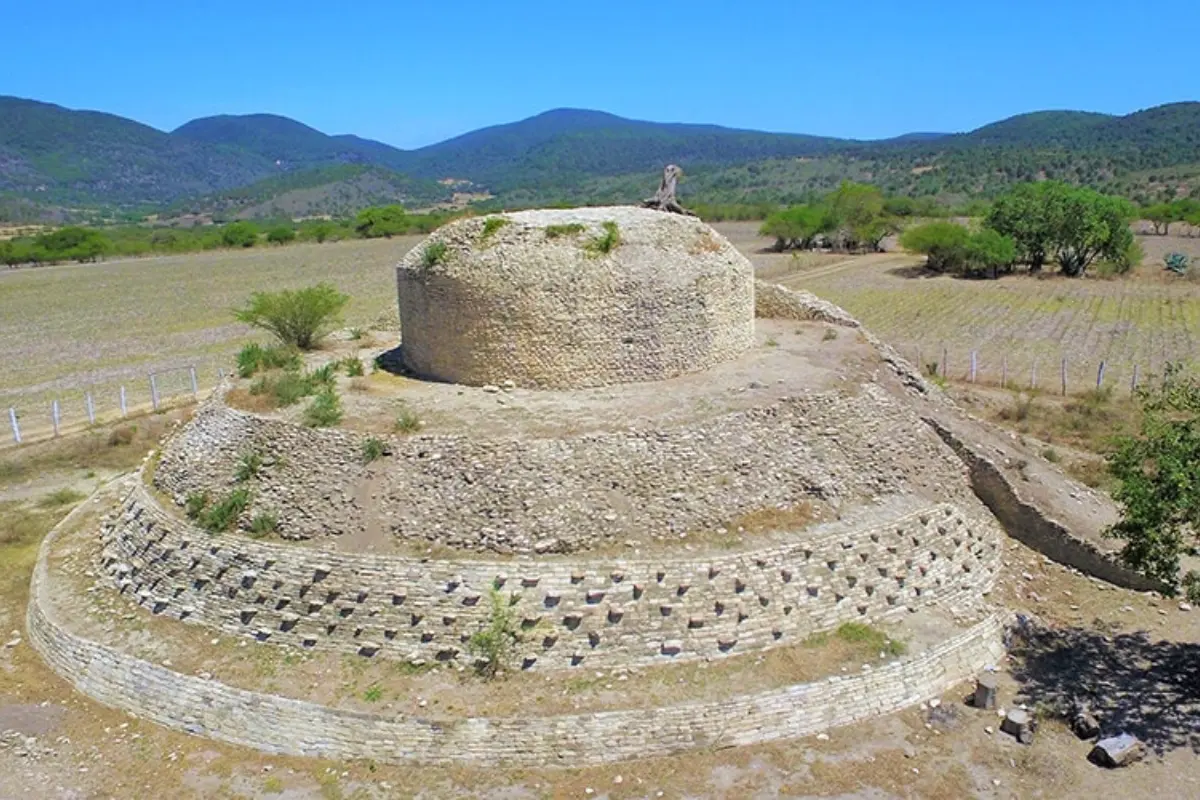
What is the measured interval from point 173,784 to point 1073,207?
176ft

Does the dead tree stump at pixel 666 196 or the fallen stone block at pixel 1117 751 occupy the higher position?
the dead tree stump at pixel 666 196

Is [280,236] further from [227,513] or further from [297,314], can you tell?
[227,513]

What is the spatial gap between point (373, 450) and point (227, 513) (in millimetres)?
2555

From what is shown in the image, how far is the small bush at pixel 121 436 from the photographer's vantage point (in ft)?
77.5

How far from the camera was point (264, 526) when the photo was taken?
1395 cm

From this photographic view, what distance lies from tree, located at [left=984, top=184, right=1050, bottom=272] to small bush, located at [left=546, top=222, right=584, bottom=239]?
43063mm

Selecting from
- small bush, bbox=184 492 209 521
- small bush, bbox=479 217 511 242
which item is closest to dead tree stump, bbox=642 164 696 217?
small bush, bbox=479 217 511 242

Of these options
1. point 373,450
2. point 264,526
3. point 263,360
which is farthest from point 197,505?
point 263,360

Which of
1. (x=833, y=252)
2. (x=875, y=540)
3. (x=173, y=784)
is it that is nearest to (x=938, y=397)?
(x=875, y=540)

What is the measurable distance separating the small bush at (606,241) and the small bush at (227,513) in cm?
738

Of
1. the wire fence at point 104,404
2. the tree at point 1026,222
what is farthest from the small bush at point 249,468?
the tree at point 1026,222

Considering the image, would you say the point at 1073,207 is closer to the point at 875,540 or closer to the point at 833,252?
the point at 833,252

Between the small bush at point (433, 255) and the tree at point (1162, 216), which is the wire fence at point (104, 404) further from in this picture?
the tree at point (1162, 216)

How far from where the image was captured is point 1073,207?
50.9m
